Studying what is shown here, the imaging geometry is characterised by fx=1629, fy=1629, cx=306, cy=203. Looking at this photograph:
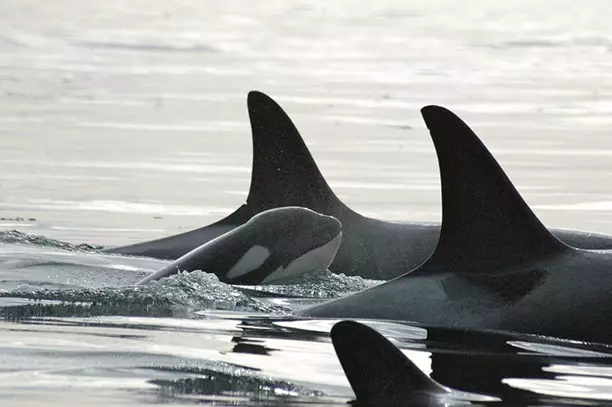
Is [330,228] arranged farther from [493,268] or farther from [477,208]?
[477,208]

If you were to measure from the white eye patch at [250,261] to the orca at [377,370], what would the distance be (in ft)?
16.6

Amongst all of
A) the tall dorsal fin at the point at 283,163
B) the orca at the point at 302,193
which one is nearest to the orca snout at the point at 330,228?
the orca at the point at 302,193

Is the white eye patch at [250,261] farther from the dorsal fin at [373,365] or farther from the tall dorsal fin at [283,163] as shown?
the dorsal fin at [373,365]

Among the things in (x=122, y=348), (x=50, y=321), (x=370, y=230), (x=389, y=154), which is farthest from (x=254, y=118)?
(x=389, y=154)

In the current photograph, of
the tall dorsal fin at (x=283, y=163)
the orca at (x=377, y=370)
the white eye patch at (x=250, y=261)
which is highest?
the tall dorsal fin at (x=283, y=163)

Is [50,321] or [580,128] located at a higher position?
[580,128]

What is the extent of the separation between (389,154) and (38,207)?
372 inches

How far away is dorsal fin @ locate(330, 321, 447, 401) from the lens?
21.3 ft

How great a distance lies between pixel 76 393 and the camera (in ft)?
22.5

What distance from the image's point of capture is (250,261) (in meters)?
11.7

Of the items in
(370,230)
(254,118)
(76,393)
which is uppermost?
(254,118)

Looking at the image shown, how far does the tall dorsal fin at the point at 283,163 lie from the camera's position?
14.1 m

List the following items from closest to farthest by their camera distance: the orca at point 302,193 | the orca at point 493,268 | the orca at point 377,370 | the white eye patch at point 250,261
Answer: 1. the orca at point 377,370
2. the orca at point 493,268
3. the white eye patch at point 250,261
4. the orca at point 302,193

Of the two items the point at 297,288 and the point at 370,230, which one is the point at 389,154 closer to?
the point at 370,230
